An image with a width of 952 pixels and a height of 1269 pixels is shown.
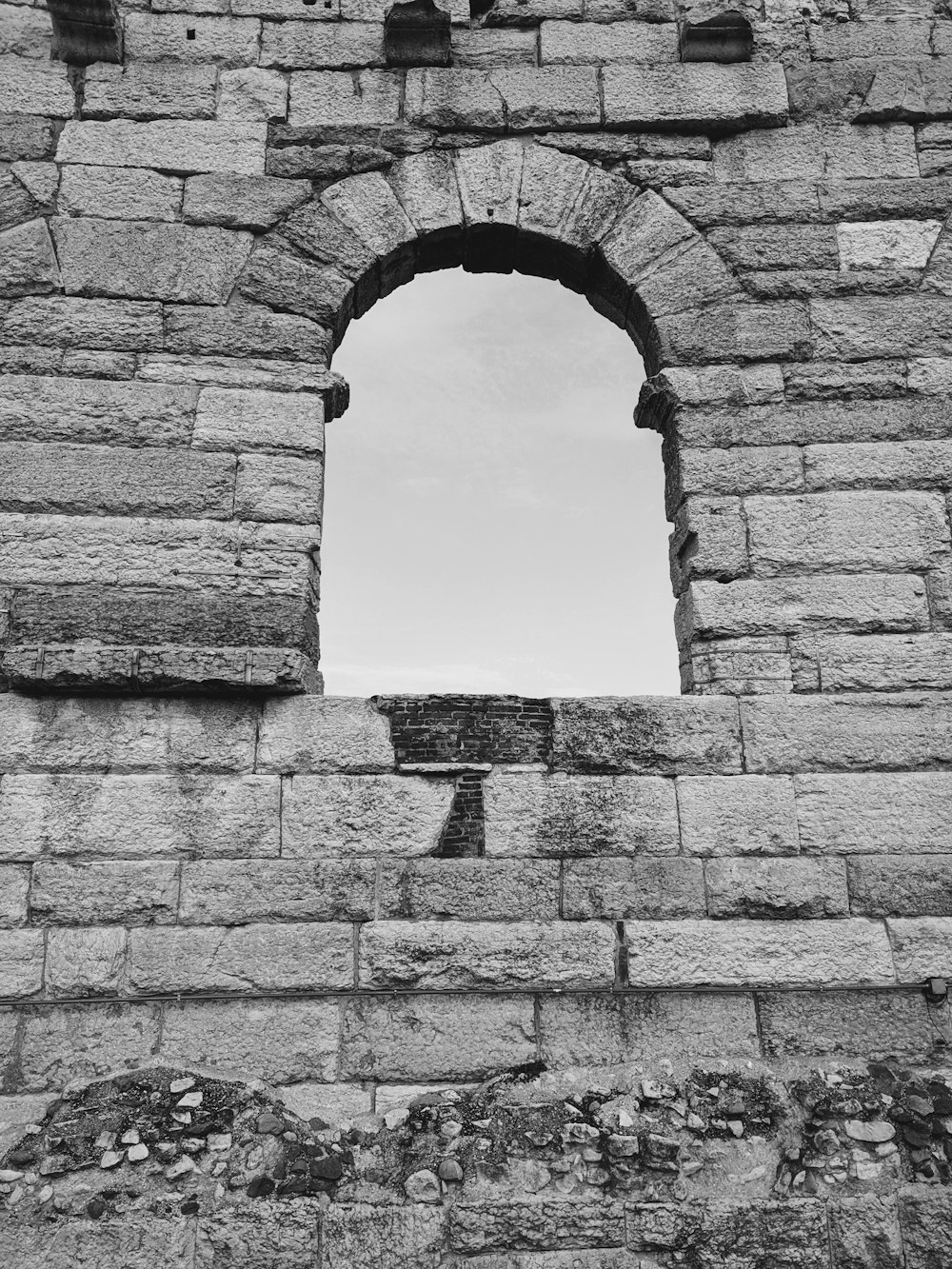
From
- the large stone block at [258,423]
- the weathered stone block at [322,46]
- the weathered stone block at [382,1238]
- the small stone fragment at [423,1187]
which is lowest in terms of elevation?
the weathered stone block at [382,1238]

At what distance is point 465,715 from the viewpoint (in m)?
3.66

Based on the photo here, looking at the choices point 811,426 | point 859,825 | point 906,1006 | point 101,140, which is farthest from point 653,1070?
point 101,140

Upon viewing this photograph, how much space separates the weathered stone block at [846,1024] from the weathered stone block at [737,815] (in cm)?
56

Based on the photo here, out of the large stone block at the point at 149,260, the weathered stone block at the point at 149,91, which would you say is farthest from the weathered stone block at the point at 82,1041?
the weathered stone block at the point at 149,91

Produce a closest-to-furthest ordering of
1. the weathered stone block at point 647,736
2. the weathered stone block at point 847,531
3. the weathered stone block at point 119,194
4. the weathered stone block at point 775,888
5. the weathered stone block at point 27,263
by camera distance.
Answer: the weathered stone block at point 775,888 < the weathered stone block at point 647,736 < the weathered stone block at point 847,531 < the weathered stone block at point 27,263 < the weathered stone block at point 119,194

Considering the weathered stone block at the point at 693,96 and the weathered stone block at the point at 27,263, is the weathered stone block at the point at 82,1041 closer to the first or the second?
the weathered stone block at the point at 27,263

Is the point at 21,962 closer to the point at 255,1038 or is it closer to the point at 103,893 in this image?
the point at 103,893

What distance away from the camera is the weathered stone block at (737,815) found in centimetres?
359

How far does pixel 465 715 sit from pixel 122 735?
53.0 inches

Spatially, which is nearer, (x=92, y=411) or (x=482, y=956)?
(x=482, y=956)

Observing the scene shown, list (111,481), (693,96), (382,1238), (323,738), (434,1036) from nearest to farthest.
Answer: (382,1238), (434,1036), (323,738), (111,481), (693,96)

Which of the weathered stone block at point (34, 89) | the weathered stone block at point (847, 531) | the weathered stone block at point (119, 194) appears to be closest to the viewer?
the weathered stone block at point (847, 531)

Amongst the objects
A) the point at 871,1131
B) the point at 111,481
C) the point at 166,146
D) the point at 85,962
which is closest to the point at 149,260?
the point at 166,146

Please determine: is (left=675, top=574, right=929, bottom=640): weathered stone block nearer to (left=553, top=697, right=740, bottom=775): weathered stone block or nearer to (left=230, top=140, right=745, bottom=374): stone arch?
(left=553, top=697, right=740, bottom=775): weathered stone block
